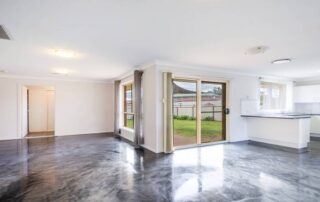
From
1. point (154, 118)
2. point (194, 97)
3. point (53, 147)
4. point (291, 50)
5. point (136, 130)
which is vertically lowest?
point (53, 147)

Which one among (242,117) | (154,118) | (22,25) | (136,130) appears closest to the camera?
(22,25)

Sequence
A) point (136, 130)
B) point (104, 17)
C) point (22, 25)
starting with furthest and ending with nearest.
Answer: point (136, 130) < point (22, 25) < point (104, 17)

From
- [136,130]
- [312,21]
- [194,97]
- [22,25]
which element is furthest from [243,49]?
[22,25]

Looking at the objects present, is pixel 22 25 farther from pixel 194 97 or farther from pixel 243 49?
pixel 194 97

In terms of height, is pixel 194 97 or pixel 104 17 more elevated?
pixel 104 17

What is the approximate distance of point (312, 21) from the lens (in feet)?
8.17

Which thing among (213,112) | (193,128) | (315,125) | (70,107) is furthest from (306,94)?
(70,107)

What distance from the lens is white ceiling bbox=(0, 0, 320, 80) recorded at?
2111 millimetres

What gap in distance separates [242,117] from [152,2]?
5.41 metres

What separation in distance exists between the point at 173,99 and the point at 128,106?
8.40 ft

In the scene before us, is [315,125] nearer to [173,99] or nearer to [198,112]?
[198,112]

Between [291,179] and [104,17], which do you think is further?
[291,179]

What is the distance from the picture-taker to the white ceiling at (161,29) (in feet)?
6.93

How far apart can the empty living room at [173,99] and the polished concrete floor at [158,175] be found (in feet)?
0.08
